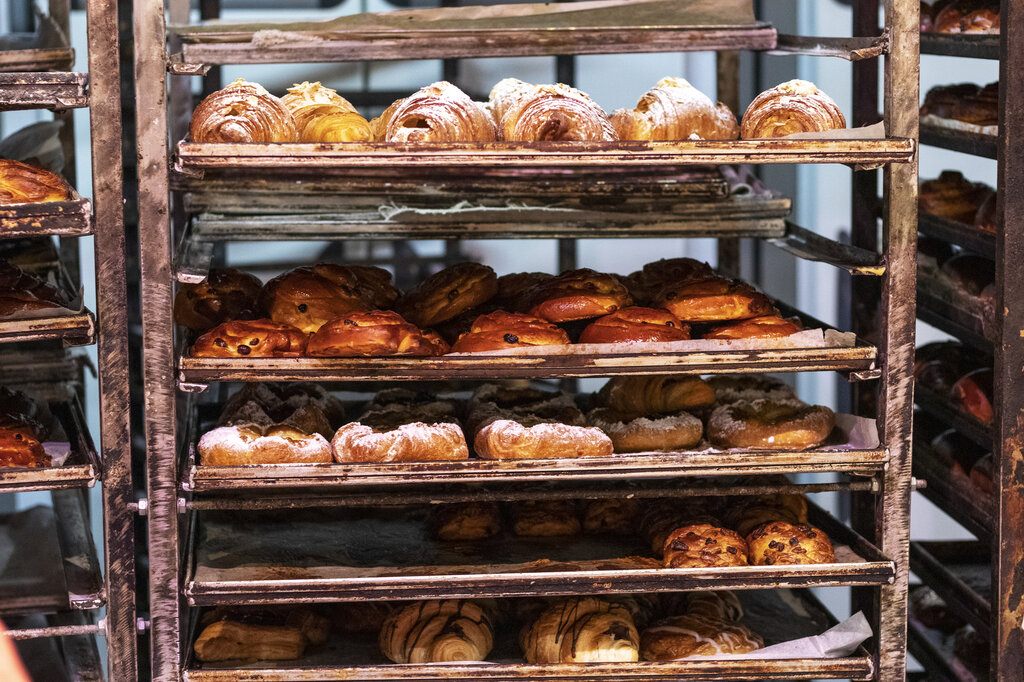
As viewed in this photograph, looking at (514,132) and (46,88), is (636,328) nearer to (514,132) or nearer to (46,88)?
(514,132)

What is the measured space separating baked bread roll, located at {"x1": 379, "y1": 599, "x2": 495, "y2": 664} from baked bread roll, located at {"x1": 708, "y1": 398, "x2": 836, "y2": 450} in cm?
80

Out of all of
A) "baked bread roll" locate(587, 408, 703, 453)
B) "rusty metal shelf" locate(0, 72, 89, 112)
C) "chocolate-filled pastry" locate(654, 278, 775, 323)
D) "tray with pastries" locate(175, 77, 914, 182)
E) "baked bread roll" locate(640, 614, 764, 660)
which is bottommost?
"baked bread roll" locate(640, 614, 764, 660)

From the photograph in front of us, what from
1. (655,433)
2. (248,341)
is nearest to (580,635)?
(655,433)

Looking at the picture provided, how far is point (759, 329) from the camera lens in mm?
2760

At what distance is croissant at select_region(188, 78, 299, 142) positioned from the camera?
7.98ft

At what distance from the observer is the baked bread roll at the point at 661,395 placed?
9.80 ft

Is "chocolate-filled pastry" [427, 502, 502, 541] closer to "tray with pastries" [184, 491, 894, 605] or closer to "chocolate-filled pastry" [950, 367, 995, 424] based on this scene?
"tray with pastries" [184, 491, 894, 605]

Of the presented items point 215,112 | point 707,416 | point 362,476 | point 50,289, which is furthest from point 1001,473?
point 50,289

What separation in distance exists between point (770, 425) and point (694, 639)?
0.59 meters

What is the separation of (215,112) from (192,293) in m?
0.68

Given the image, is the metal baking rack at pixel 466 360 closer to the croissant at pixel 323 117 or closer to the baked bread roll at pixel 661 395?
the croissant at pixel 323 117

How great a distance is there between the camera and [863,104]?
3.33m

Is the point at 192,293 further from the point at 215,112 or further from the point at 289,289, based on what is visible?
the point at 215,112

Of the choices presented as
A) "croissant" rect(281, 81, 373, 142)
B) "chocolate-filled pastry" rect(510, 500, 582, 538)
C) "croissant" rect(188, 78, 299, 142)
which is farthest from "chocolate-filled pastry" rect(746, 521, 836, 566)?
"croissant" rect(188, 78, 299, 142)
